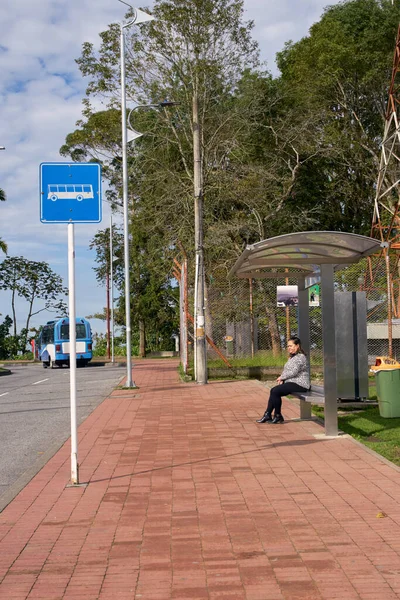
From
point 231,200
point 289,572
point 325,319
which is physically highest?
point 231,200

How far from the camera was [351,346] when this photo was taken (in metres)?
13.7

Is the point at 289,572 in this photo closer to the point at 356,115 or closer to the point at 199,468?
the point at 199,468

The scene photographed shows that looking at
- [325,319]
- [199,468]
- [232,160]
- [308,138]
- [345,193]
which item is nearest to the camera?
[199,468]

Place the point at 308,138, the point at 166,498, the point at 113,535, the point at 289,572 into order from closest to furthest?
1. the point at 289,572
2. the point at 113,535
3. the point at 166,498
4. the point at 308,138

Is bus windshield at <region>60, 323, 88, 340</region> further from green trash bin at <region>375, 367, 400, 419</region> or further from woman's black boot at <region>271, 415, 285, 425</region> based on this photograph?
green trash bin at <region>375, 367, 400, 419</region>

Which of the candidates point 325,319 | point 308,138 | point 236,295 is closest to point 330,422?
point 325,319

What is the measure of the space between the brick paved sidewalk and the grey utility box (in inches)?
104

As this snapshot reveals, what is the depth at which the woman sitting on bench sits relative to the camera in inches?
470

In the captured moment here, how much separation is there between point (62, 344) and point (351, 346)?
95.1 ft

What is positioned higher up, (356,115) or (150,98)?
(356,115)

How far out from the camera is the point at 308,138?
36.6m

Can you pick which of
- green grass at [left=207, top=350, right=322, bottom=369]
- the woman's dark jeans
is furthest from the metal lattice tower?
green grass at [left=207, top=350, right=322, bottom=369]

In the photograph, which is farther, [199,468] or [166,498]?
[199,468]

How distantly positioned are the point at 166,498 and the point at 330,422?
3869 millimetres
